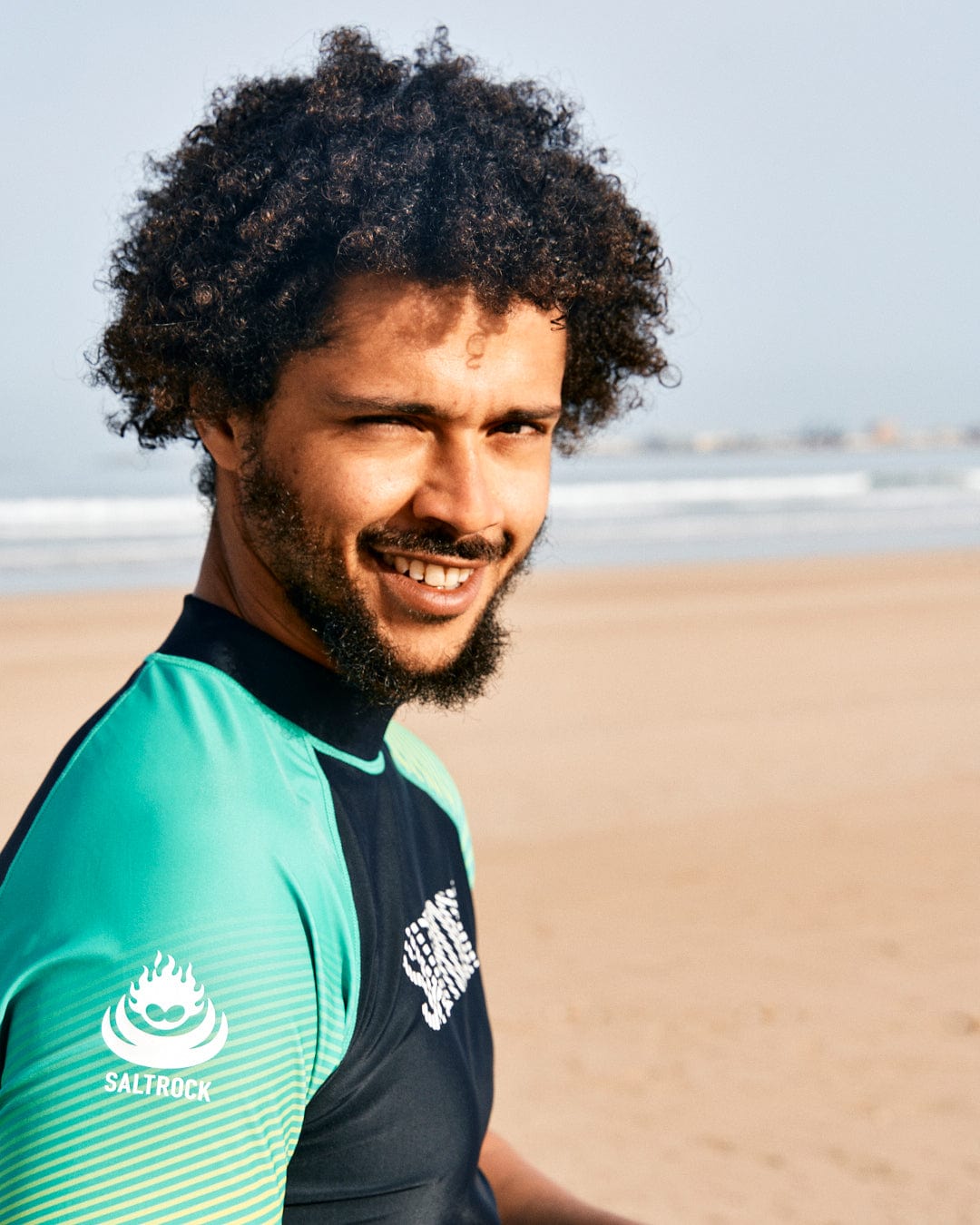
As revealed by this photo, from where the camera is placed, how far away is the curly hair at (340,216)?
1940 millimetres

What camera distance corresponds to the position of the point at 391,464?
189 centimetres

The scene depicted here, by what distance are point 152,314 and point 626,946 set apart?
4.46 metres

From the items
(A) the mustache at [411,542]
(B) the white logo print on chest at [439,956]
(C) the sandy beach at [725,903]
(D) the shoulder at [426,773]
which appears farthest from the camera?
(C) the sandy beach at [725,903]

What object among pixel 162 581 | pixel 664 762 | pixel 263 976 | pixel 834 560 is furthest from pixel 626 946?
pixel 834 560

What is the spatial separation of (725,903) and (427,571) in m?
4.94

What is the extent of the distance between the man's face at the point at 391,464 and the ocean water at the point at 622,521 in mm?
14697

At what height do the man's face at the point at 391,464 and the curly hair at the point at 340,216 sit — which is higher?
the curly hair at the point at 340,216

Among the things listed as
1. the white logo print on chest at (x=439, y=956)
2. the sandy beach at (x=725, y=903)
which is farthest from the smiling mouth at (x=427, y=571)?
the sandy beach at (x=725, y=903)

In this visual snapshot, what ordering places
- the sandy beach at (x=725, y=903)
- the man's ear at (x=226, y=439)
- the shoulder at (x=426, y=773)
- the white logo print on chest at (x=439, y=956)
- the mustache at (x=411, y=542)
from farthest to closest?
the sandy beach at (x=725, y=903)
the shoulder at (x=426, y=773)
the man's ear at (x=226, y=439)
the mustache at (x=411, y=542)
the white logo print on chest at (x=439, y=956)

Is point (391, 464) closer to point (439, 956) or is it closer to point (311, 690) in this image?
point (311, 690)

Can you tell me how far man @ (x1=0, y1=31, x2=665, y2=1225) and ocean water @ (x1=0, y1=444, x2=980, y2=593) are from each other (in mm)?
14481

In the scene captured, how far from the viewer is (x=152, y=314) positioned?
218 centimetres

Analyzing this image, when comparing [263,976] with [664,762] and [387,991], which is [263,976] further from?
[664,762]

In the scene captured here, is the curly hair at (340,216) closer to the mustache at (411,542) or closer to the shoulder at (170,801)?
the mustache at (411,542)
